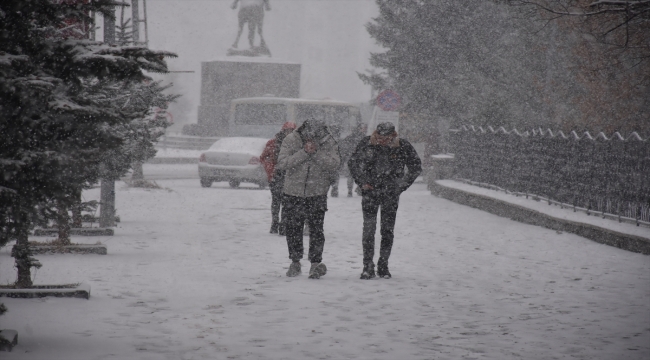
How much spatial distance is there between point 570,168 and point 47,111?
1116 centimetres

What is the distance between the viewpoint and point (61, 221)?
19.0ft

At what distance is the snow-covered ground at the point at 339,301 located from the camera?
617 cm

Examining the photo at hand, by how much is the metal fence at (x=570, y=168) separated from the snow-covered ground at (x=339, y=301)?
2.49 feet

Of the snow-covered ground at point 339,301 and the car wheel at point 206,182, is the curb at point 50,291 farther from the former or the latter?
the car wheel at point 206,182

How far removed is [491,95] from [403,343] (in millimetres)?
26706

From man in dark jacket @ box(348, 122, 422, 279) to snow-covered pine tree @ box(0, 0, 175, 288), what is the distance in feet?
13.5

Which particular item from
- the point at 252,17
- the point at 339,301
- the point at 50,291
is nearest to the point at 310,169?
the point at 339,301

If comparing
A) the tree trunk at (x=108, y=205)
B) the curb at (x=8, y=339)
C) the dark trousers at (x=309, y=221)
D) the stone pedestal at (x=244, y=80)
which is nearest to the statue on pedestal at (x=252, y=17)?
the stone pedestal at (x=244, y=80)

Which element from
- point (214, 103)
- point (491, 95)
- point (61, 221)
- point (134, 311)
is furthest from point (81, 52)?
point (214, 103)

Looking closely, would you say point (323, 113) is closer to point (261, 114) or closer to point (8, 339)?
point (261, 114)

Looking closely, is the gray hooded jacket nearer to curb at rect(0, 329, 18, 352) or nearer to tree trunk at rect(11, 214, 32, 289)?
tree trunk at rect(11, 214, 32, 289)

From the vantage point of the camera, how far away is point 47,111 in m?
5.16

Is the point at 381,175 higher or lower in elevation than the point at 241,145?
higher

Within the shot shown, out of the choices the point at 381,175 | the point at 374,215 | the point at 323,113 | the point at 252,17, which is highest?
the point at 252,17
